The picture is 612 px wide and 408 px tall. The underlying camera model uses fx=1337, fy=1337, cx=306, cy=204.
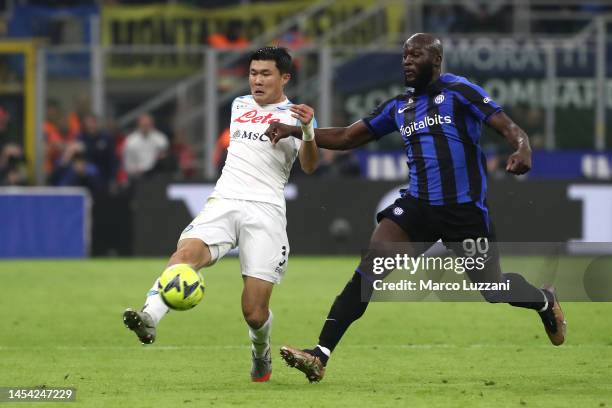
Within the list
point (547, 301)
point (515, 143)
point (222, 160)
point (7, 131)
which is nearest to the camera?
point (515, 143)

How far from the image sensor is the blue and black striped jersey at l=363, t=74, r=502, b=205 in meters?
8.19

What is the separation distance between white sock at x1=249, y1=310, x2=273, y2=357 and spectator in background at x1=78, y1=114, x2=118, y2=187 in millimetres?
11582

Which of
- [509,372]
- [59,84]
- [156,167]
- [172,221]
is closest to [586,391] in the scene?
[509,372]

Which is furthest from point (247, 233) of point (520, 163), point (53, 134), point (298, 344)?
point (53, 134)

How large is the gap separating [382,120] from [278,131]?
2.47 feet

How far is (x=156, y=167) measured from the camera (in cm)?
1978

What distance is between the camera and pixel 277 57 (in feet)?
27.3

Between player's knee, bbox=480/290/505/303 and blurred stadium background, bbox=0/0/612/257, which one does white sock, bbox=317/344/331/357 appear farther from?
blurred stadium background, bbox=0/0/612/257

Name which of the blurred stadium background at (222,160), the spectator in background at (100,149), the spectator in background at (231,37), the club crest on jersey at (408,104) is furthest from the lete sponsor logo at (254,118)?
the spectator in background at (231,37)

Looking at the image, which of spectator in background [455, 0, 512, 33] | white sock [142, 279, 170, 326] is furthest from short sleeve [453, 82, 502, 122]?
spectator in background [455, 0, 512, 33]

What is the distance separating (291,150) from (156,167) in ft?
38.0

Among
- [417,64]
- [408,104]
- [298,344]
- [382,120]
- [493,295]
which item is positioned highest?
[417,64]

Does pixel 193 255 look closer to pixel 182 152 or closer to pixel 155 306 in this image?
pixel 155 306

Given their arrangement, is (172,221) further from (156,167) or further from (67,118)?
(67,118)
